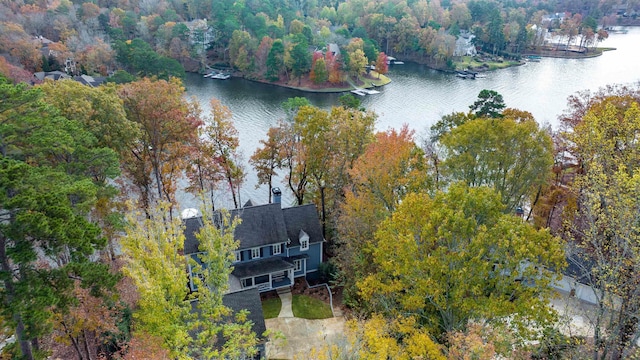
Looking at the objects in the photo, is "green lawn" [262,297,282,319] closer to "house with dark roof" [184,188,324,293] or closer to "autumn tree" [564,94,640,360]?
"house with dark roof" [184,188,324,293]

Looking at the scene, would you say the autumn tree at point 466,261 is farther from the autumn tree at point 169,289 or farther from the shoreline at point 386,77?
the shoreline at point 386,77

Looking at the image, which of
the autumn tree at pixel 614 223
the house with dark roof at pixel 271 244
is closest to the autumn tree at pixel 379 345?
the autumn tree at pixel 614 223

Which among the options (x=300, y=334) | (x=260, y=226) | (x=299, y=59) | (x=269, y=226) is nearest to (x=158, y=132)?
(x=260, y=226)

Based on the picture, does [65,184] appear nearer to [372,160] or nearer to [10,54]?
[372,160]

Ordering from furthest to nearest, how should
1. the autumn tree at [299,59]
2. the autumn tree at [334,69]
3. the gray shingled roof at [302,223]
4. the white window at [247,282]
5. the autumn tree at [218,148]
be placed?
the autumn tree at [334,69]
the autumn tree at [299,59]
the autumn tree at [218,148]
the gray shingled roof at [302,223]
the white window at [247,282]

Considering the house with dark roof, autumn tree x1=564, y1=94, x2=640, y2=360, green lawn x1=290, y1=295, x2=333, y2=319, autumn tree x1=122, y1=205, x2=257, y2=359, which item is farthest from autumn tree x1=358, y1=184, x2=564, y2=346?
the house with dark roof

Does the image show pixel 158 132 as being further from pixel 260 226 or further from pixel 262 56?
pixel 262 56
